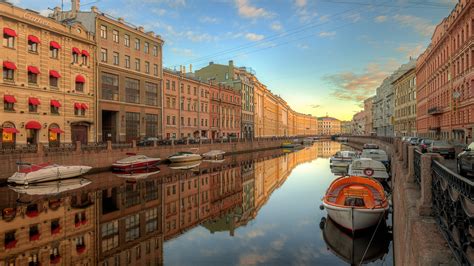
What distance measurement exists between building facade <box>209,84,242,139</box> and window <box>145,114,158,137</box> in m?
20.1

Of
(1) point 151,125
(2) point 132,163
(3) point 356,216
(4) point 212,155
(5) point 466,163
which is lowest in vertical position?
(3) point 356,216

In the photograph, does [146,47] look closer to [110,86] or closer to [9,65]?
[110,86]

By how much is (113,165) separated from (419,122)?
223 feet

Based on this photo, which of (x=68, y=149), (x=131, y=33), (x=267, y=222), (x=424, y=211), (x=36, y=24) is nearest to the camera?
(x=424, y=211)

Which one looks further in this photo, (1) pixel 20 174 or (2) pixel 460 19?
(2) pixel 460 19

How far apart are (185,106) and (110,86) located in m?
19.5

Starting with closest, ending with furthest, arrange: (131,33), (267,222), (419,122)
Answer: (267,222)
(131,33)
(419,122)

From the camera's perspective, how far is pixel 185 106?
63.3 meters

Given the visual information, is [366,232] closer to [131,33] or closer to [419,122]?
[131,33]

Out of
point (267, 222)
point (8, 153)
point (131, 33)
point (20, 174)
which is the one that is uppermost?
point (131, 33)

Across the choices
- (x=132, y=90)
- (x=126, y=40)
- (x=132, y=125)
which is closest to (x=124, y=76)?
(x=132, y=90)

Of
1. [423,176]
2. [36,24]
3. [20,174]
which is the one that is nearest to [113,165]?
[20,174]

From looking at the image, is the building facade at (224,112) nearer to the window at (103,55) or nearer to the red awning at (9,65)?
the window at (103,55)

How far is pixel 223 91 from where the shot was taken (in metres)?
79.0
